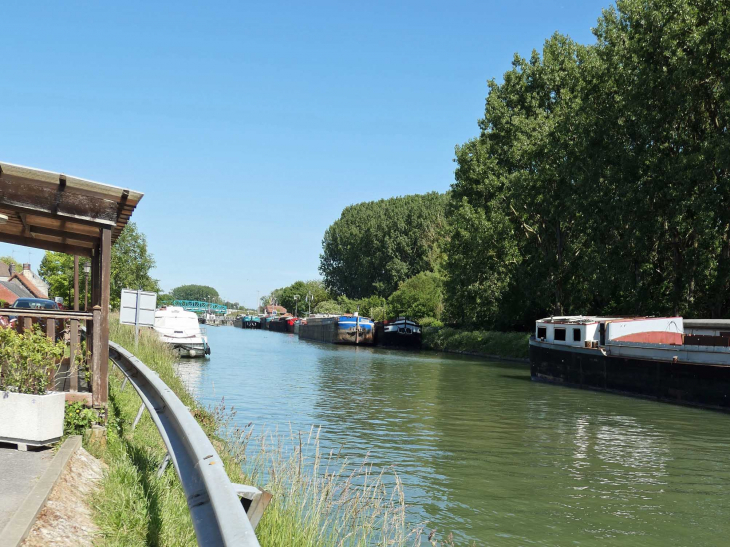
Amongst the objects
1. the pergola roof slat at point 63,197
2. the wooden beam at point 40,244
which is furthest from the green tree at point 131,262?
the pergola roof slat at point 63,197

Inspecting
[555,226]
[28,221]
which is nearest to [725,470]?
[28,221]

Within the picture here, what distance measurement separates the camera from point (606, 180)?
40625 mm

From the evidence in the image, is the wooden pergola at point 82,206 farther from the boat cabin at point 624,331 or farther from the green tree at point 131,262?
the green tree at point 131,262

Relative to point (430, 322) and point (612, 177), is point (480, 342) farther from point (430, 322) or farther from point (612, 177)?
point (612, 177)

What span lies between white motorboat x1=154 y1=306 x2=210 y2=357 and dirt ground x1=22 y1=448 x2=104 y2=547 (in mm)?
39736

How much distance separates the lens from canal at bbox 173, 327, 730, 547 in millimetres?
11070

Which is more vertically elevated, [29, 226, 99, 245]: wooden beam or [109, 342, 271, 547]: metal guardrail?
[29, 226, 99, 245]: wooden beam

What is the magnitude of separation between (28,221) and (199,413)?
16.0ft

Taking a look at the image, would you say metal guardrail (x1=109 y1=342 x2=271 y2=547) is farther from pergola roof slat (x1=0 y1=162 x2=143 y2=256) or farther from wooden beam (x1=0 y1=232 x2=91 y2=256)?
wooden beam (x1=0 y1=232 x2=91 y2=256)

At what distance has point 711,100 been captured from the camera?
35.7 meters

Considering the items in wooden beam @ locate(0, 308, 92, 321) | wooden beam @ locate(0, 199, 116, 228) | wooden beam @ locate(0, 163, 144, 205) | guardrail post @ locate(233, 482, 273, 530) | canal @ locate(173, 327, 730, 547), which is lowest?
canal @ locate(173, 327, 730, 547)

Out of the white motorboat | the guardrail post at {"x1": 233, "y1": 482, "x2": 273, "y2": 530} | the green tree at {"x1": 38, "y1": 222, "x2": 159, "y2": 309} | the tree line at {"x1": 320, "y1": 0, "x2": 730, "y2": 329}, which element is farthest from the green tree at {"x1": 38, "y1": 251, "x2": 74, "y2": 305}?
the guardrail post at {"x1": 233, "y1": 482, "x2": 273, "y2": 530}

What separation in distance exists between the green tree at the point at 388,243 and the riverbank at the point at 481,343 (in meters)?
22.5

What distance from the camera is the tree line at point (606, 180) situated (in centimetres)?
3472
